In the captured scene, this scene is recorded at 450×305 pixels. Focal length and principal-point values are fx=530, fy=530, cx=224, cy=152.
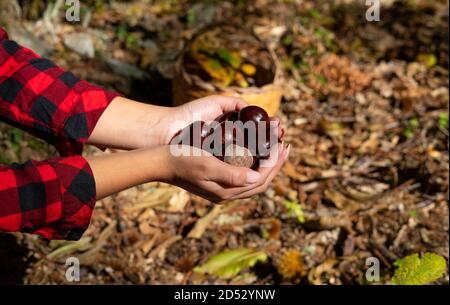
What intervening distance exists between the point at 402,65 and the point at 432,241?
1.70 m

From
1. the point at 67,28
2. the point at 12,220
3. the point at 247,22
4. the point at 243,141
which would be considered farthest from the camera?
the point at 247,22

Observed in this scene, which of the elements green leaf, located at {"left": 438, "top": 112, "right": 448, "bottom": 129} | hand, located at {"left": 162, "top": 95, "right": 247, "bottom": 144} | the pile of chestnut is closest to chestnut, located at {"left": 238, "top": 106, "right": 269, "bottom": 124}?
the pile of chestnut

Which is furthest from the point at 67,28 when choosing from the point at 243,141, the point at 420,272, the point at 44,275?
the point at 420,272

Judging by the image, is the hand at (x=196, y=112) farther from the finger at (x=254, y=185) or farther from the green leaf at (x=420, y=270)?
the green leaf at (x=420, y=270)

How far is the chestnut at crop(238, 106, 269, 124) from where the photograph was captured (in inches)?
79.7

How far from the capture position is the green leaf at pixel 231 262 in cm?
244

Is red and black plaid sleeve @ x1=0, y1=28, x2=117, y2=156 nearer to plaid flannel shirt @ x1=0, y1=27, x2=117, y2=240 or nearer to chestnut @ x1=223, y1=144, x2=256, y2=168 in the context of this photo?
plaid flannel shirt @ x1=0, y1=27, x2=117, y2=240

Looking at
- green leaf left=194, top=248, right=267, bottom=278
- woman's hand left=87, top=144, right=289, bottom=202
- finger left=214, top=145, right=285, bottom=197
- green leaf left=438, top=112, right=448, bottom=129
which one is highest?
woman's hand left=87, top=144, right=289, bottom=202

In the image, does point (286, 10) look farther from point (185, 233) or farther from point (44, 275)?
point (44, 275)

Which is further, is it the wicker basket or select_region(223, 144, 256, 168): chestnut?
the wicker basket

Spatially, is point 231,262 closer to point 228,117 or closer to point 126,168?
point 228,117

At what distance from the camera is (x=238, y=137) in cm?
198

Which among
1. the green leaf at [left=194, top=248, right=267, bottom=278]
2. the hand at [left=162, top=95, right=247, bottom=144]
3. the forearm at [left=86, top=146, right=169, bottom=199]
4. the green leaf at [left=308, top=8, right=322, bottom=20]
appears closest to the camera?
the forearm at [left=86, top=146, right=169, bottom=199]

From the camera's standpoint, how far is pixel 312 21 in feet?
13.9
